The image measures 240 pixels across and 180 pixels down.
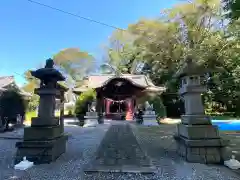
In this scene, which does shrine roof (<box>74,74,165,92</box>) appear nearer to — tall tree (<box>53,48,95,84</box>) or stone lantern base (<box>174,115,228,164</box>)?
stone lantern base (<box>174,115,228,164</box>)

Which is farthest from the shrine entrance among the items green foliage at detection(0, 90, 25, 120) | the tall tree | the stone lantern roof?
the tall tree

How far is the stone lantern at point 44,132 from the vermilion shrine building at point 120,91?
10525 millimetres

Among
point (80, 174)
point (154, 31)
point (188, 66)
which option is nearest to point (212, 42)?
point (154, 31)

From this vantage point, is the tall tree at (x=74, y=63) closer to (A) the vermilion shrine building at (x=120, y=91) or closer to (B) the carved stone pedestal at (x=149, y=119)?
(A) the vermilion shrine building at (x=120, y=91)

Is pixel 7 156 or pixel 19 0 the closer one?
pixel 7 156

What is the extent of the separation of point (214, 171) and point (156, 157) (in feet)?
4.50

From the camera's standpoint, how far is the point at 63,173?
344 cm

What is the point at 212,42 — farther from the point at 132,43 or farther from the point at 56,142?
the point at 56,142

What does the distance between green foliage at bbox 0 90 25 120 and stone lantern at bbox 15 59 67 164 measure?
7.82 meters

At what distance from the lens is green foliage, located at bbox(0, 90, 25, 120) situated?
1076cm

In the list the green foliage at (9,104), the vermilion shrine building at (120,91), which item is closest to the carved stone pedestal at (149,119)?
the vermilion shrine building at (120,91)

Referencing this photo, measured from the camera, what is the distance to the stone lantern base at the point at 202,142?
401 cm

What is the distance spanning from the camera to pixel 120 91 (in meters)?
16.9

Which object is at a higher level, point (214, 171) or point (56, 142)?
point (56, 142)
